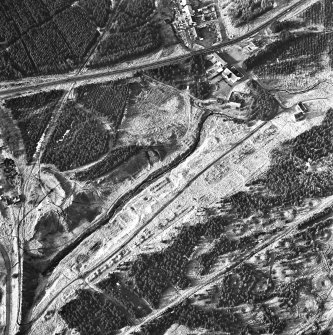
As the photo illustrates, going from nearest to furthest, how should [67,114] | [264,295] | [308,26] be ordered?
[264,295]
[67,114]
[308,26]

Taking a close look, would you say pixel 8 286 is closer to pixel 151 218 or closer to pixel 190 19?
pixel 151 218

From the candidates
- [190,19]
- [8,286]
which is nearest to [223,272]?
[8,286]

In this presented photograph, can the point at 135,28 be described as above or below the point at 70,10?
below

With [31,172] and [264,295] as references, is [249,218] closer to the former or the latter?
[264,295]

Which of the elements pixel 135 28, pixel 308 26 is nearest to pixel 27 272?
pixel 135 28

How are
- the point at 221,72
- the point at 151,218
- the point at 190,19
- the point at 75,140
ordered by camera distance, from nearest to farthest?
1. the point at 151,218
2. the point at 75,140
3. the point at 221,72
4. the point at 190,19

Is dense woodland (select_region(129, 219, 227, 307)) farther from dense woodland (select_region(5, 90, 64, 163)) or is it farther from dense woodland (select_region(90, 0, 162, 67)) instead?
dense woodland (select_region(90, 0, 162, 67))

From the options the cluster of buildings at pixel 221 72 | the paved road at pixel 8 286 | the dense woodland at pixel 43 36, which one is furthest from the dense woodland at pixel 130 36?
the paved road at pixel 8 286
